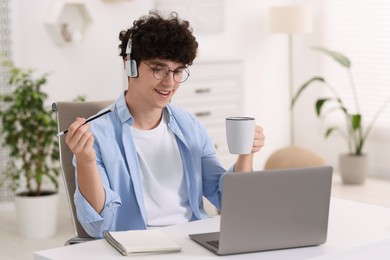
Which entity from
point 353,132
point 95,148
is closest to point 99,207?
point 95,148

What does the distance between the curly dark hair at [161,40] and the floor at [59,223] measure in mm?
2115

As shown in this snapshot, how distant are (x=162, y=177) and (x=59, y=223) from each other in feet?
8.50

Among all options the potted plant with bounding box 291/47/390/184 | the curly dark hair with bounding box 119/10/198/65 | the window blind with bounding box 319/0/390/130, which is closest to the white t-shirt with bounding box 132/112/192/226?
the curly dark hair with bounding box 119/10/198/65

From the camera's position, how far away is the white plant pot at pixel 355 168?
5879mm

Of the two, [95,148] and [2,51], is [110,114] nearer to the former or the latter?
[95,148]

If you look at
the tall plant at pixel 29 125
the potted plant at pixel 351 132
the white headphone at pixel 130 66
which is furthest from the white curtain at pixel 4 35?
the white headphone at pixel 130 66

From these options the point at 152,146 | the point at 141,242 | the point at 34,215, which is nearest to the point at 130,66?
the point at 152,146

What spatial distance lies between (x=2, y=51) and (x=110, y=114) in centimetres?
278

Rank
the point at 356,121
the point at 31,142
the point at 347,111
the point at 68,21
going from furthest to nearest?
the point at 347,111 → the point at 356,121 → the point at 68,21 → the point at 31,142

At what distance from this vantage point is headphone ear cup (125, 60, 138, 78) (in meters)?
2.29

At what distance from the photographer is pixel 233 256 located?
181 cm

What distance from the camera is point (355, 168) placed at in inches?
232

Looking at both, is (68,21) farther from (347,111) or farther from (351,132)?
(351,132)

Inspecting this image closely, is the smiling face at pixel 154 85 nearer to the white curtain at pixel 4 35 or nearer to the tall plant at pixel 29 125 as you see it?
the tall plant at pixel 29 125
